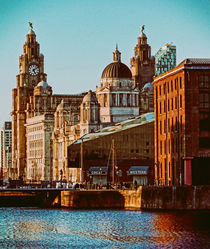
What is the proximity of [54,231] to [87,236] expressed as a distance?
6.71 meters

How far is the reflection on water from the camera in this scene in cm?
9475

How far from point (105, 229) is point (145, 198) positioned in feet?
75.4

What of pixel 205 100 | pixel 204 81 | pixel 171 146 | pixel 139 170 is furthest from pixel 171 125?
pixel 139 170

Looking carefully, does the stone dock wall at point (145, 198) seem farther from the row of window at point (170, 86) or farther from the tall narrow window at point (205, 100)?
the row of window at point (170, 86)

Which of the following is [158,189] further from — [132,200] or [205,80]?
[205,80]

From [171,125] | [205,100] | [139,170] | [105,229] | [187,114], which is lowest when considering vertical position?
[105,229]

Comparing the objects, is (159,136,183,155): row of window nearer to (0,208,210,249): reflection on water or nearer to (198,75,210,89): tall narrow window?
(198,75,210,89): tall narrow window

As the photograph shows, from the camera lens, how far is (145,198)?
130m

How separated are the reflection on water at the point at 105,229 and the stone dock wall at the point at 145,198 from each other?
270cm

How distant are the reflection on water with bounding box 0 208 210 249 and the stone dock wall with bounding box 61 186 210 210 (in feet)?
8.85

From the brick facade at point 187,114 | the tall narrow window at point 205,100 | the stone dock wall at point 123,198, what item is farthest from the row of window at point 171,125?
the stone dock wall at point 123,198

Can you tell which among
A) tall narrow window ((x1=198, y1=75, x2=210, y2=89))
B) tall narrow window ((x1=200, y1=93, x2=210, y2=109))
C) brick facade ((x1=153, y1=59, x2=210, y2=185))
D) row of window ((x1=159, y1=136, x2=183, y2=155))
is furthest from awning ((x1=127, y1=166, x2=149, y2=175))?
tall narrow window ((x1=198, y1=75, x2=210, y2=89))

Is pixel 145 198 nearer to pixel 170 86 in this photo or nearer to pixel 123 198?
pixel 123 198

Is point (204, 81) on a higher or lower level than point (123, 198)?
A: higher
